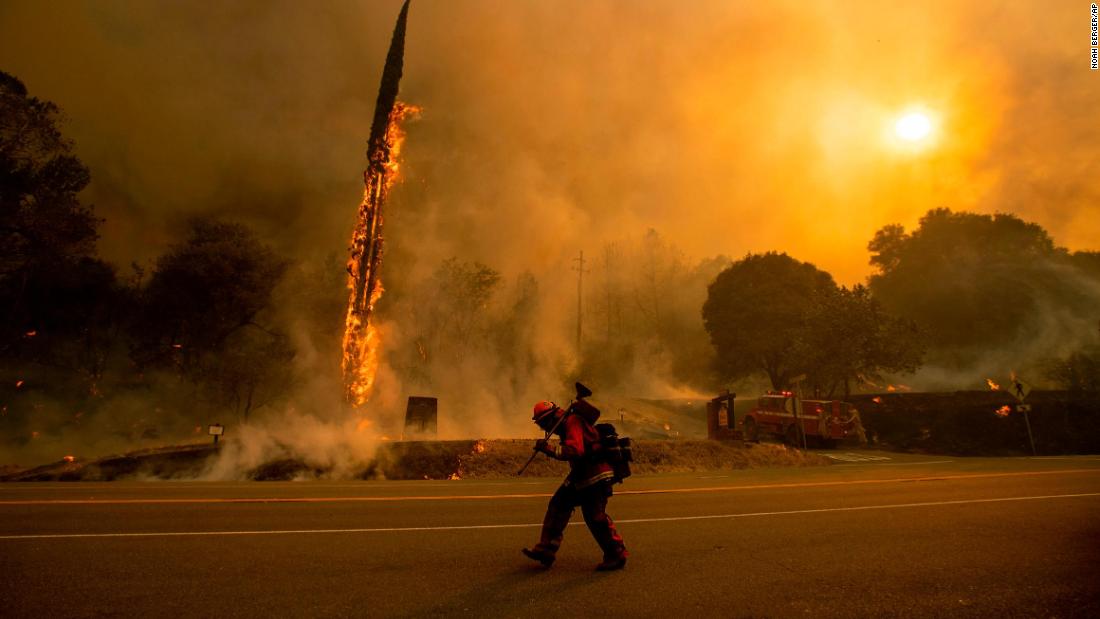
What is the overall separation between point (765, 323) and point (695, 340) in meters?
31.8

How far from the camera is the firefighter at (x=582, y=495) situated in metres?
5.59

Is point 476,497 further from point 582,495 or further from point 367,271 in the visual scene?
point 367,271

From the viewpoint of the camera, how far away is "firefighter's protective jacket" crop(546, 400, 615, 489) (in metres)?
5.66

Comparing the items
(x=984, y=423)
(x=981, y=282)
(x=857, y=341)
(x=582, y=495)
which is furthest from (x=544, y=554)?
(x=981, y=282)

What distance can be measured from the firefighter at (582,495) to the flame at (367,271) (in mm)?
20390

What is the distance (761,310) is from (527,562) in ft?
147

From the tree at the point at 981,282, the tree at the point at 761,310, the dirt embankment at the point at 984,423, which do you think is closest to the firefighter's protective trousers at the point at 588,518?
the dirt embankment at the point at 984,423

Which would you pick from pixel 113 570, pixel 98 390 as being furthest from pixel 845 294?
pixel 98 390

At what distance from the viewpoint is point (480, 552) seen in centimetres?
630

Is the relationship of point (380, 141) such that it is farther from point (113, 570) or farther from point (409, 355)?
point (113, 570)

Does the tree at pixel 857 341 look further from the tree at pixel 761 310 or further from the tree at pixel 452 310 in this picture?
the tree at pixel 452 310

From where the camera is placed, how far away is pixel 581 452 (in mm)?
5641

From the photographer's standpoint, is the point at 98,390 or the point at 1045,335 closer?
the point at 98,390

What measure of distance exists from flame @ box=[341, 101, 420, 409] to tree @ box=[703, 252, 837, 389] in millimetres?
31027
